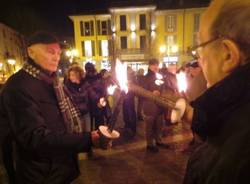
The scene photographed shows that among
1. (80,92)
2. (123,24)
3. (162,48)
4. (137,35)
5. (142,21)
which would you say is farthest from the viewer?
(137,35)

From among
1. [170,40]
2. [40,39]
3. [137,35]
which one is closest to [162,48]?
[170,40]

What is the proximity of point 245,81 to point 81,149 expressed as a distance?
1667 mm

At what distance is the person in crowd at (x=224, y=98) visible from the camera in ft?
3.22

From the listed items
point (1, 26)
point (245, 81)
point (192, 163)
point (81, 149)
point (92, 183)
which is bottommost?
point (92, 183)

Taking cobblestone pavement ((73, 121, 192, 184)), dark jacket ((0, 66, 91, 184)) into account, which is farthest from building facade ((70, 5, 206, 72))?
dark jacket ((0, 66, 91, 184))

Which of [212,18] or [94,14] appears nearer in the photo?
[212,18]

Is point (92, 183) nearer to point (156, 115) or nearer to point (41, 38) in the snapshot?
point (156, 115)

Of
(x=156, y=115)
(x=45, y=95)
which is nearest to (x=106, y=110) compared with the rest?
(x=156, y=115)

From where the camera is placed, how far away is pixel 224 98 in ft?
3.57

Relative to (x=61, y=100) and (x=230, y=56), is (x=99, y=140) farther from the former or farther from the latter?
(x=230, y=56)

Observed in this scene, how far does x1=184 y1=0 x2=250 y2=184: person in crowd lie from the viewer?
980 mm

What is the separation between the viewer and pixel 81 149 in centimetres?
232

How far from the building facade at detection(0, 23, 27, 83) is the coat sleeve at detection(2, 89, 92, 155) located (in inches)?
1295

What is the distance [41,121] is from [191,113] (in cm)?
139
